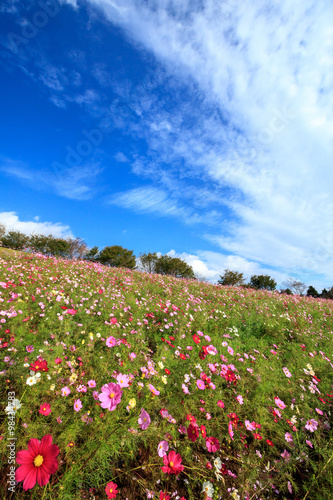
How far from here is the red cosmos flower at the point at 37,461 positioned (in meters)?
0.92

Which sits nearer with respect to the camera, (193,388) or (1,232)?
(193,388)

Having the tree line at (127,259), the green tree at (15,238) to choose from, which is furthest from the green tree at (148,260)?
the green tree at (15,238)

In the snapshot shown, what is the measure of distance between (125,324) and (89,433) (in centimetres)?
208

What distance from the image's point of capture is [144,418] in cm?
140

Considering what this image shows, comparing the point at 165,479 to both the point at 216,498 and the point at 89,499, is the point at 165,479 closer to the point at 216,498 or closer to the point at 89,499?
the point at 216,498

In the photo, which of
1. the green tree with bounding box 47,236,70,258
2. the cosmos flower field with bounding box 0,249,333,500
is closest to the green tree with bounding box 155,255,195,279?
the green tree with bounding box 47,236,70,258

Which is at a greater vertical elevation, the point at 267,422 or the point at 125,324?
the point at 125,324

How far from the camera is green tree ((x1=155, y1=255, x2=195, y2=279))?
1422 inches

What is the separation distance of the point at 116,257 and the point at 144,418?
116ft

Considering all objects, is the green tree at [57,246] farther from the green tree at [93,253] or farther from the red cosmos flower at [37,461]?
the red cosmos flower at [37,461]

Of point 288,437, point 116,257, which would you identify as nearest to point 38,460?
point 288,437

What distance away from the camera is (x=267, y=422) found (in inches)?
97.3

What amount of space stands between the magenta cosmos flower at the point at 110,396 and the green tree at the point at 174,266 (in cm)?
3470

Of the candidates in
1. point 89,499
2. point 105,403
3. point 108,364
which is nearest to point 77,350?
point 108,364
